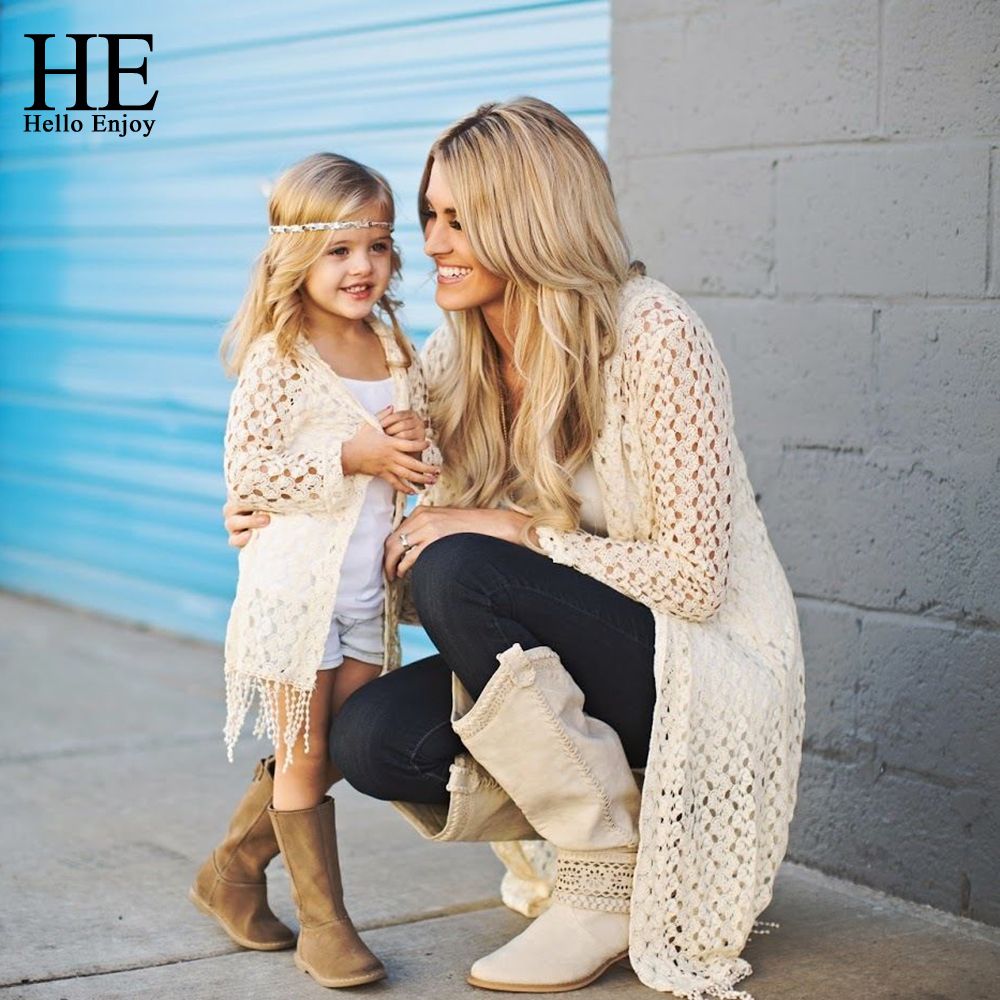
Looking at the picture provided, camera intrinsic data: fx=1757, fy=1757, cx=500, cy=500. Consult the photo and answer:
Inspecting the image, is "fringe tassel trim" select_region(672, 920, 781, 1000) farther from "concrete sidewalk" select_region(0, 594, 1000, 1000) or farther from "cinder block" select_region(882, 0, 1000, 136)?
"cinder block" select_region(882, 0, 1000, 136)

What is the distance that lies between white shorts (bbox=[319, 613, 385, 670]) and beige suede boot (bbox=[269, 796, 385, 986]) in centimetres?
24

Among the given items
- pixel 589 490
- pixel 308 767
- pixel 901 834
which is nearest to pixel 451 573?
pixel 589 490

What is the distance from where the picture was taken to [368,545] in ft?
9.60

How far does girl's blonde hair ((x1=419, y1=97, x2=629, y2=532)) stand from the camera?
2.82 metres

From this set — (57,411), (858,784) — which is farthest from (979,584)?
(57,411)

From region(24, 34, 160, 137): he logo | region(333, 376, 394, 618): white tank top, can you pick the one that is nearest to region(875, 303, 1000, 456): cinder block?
region(333, 376, 394, 618): white tank top

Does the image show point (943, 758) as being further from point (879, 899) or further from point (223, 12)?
point (223, 12)

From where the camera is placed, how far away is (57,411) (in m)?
6.56

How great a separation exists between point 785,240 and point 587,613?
3.34 feet

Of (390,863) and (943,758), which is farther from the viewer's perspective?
(390,863)

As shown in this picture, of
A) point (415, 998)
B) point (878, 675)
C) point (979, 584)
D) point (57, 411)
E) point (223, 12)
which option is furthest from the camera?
point (57, 411)

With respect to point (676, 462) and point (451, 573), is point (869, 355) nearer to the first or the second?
point (676, 462)

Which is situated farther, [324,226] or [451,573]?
[324,226]

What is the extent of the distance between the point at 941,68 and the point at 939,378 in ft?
1.79
